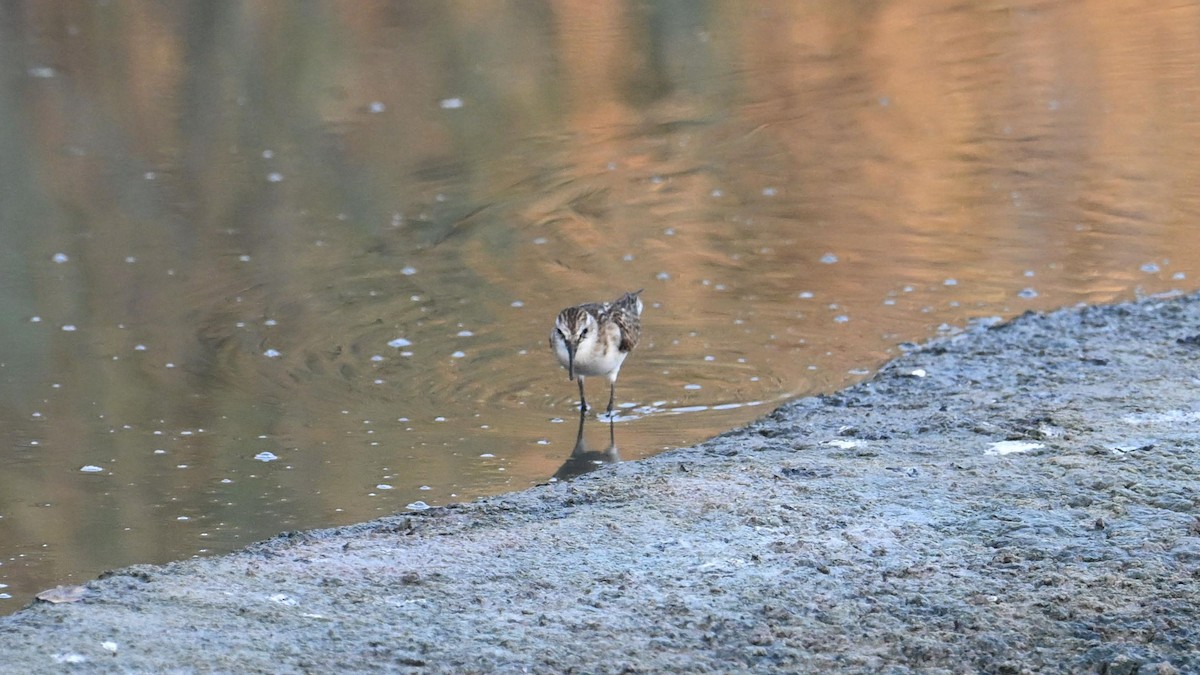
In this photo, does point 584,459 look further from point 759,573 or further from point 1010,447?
point 759,573

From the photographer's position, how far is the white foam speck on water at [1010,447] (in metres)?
5.77

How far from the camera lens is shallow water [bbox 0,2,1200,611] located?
268 inches

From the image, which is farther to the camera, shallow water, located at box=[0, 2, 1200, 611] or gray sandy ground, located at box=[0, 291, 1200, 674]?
shallow water, located at box=[0, 2, 1200, 611]

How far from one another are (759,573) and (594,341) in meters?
2.55

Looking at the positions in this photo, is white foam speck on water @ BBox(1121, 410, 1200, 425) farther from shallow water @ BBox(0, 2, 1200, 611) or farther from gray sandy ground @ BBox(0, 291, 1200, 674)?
shallow water @ BBox(0, 2, 1200, 611)

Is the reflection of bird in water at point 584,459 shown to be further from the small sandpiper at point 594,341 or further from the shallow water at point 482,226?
the small sandpiper at point 594,341

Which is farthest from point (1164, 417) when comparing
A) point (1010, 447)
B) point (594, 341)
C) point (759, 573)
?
point (594, 341)

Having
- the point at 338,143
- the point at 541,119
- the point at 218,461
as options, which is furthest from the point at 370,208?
the point at 218,461

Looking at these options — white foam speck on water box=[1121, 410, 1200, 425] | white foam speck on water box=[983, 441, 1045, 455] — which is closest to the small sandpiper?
white foam speck on water box=[983, 441, 1045, 455]

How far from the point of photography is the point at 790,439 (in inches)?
246

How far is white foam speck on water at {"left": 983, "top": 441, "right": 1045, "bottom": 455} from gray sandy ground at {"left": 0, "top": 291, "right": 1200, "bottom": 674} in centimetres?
3

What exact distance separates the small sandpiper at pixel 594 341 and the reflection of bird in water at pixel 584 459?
0.36 m

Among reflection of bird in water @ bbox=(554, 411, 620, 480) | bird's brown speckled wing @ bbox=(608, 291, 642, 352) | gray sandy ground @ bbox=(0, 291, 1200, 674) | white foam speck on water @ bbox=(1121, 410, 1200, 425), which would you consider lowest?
reflection of bird in water @ bbox=(554, 411, 620, 480)

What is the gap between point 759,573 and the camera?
4.61 meters
